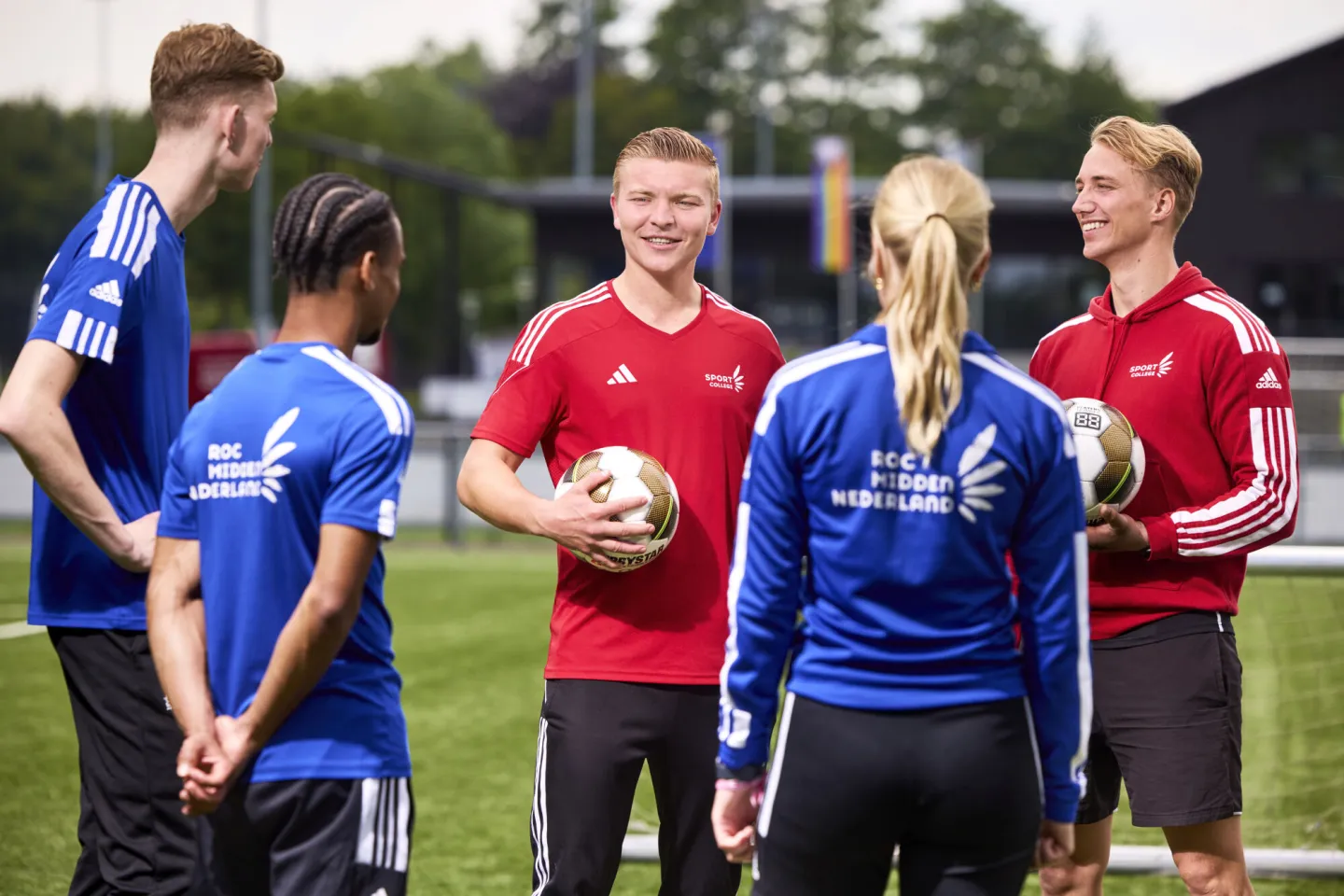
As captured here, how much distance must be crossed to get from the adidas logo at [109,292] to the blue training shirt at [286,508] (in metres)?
0.65

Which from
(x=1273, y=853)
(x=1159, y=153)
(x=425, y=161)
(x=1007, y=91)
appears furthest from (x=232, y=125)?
(x=1007, y=91)

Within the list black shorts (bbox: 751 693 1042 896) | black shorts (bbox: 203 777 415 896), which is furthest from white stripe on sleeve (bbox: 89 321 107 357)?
black shorts (bbox: 751 693 1042 896)

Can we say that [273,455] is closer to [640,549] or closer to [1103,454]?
[640,549]

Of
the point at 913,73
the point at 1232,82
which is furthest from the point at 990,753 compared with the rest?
the point at 913,73

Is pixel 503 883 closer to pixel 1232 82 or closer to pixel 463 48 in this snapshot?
pixel 1232 82

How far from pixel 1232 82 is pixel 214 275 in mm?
38612

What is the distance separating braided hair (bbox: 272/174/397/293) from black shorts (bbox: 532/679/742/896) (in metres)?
1.32

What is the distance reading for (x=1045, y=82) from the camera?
79938mm

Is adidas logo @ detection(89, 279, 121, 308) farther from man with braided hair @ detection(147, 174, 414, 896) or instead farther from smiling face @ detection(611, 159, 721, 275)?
smiling face @ detection(611, 159, 721, 275)

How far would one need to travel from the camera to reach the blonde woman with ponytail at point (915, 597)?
2773 millimetres

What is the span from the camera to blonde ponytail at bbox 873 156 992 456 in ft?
9.07

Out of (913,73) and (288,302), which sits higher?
(913,73)

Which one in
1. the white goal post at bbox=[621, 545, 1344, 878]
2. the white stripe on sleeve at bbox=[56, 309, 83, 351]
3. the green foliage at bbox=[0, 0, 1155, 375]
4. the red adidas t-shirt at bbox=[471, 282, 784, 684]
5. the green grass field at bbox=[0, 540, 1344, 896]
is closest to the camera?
the white stripe on sleeve at bbox=[56, 309, 83, 351]

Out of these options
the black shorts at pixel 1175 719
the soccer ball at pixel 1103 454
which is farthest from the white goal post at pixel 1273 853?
the soccer ball at pixel 1103 454
